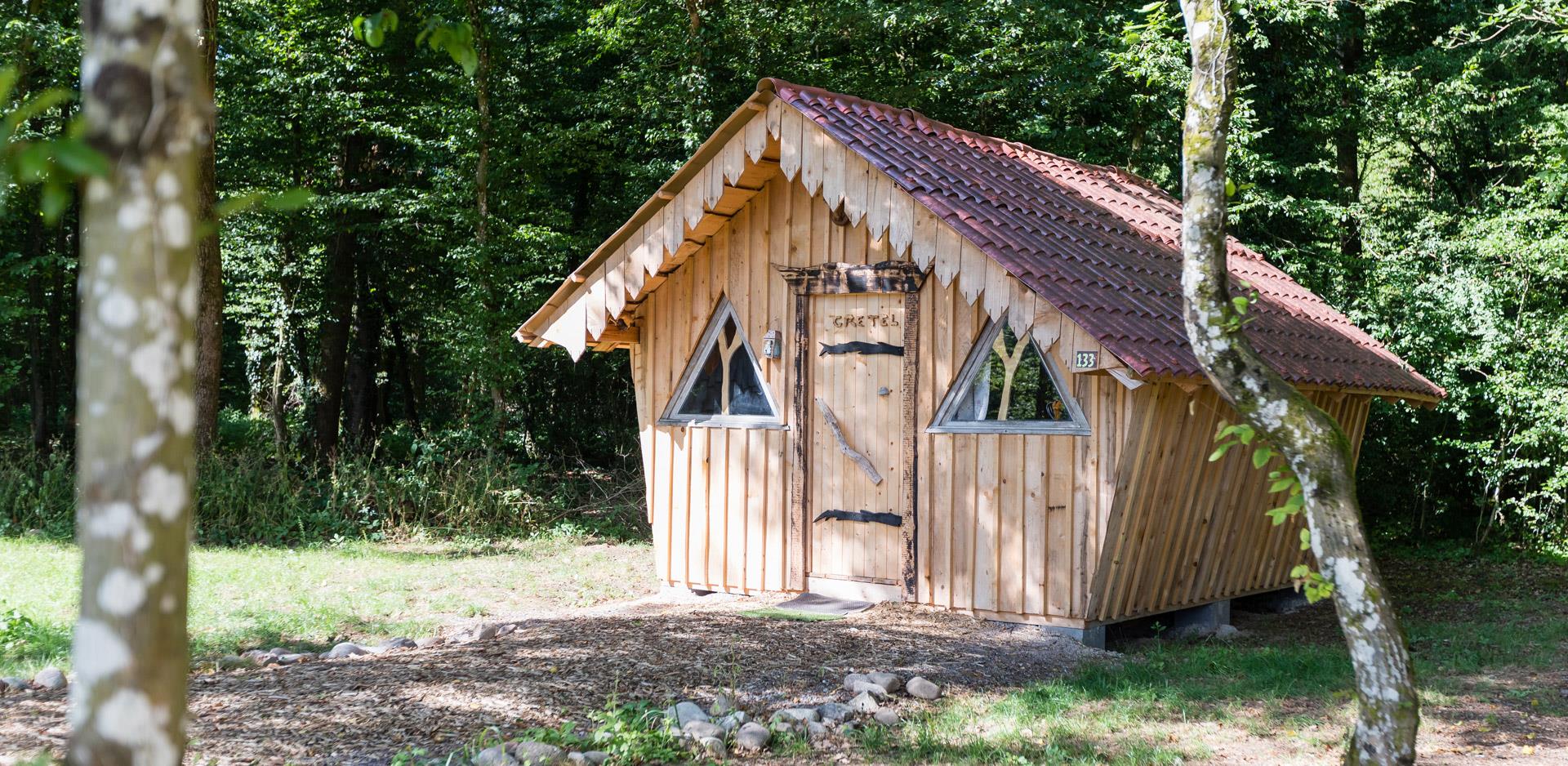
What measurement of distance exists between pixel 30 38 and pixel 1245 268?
13.9 m

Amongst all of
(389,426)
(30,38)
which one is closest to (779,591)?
(30,38)

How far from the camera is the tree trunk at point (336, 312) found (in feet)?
65.7

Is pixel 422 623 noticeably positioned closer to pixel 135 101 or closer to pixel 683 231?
pixel 683 231

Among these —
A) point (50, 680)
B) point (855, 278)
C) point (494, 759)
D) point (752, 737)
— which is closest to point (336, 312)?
point (855, 278)

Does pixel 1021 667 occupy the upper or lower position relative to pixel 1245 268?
lower

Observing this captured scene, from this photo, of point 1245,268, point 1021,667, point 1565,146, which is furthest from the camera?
point 1565,146

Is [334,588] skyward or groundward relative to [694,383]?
groundward

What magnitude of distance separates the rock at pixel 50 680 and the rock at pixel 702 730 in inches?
133

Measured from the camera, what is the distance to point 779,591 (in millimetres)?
9836

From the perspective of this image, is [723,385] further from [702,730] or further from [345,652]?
[702,730]

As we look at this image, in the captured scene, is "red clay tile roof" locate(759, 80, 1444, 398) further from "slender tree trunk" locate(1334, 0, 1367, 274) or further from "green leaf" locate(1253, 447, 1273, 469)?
"slender tree trunk" locate(1334, 0, 1367, 274)

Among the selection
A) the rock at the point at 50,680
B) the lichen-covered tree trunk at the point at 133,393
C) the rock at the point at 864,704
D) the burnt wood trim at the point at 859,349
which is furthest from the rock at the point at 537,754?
the burnt wood trim at the point at 859,349

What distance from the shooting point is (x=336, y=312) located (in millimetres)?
20031

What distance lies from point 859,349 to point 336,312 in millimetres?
13258
